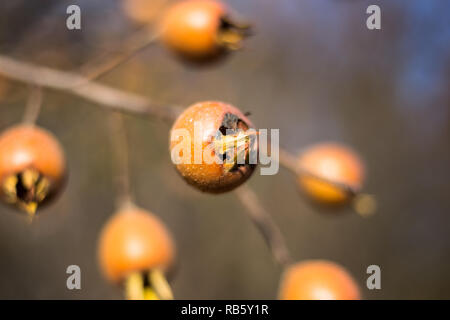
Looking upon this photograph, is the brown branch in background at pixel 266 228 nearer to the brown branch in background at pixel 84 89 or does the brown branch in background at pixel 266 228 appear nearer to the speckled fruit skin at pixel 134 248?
the speckled fruit skin at pixel 134 248

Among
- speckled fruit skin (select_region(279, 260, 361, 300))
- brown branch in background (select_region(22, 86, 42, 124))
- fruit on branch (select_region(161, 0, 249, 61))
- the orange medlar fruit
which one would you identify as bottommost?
speckled fruit skin (select_region(279, 260, 361, 300))

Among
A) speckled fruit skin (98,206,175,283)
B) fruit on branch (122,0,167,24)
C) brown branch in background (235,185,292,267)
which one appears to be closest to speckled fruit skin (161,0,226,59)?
brown branch in background (235,185,292,267)

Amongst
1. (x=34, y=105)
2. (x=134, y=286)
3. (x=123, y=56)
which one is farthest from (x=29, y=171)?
(x=123, y=56)

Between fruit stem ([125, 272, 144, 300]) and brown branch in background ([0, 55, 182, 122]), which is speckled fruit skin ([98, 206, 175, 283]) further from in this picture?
brown branch in background ([0, 55, 182, 122])

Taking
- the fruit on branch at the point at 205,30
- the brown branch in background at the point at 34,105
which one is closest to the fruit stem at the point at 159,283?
the brown branch in background at the point at 34,105

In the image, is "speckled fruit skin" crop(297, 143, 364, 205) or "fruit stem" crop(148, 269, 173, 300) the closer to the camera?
"fruit stem" crop(148, 269, 173, 300)
